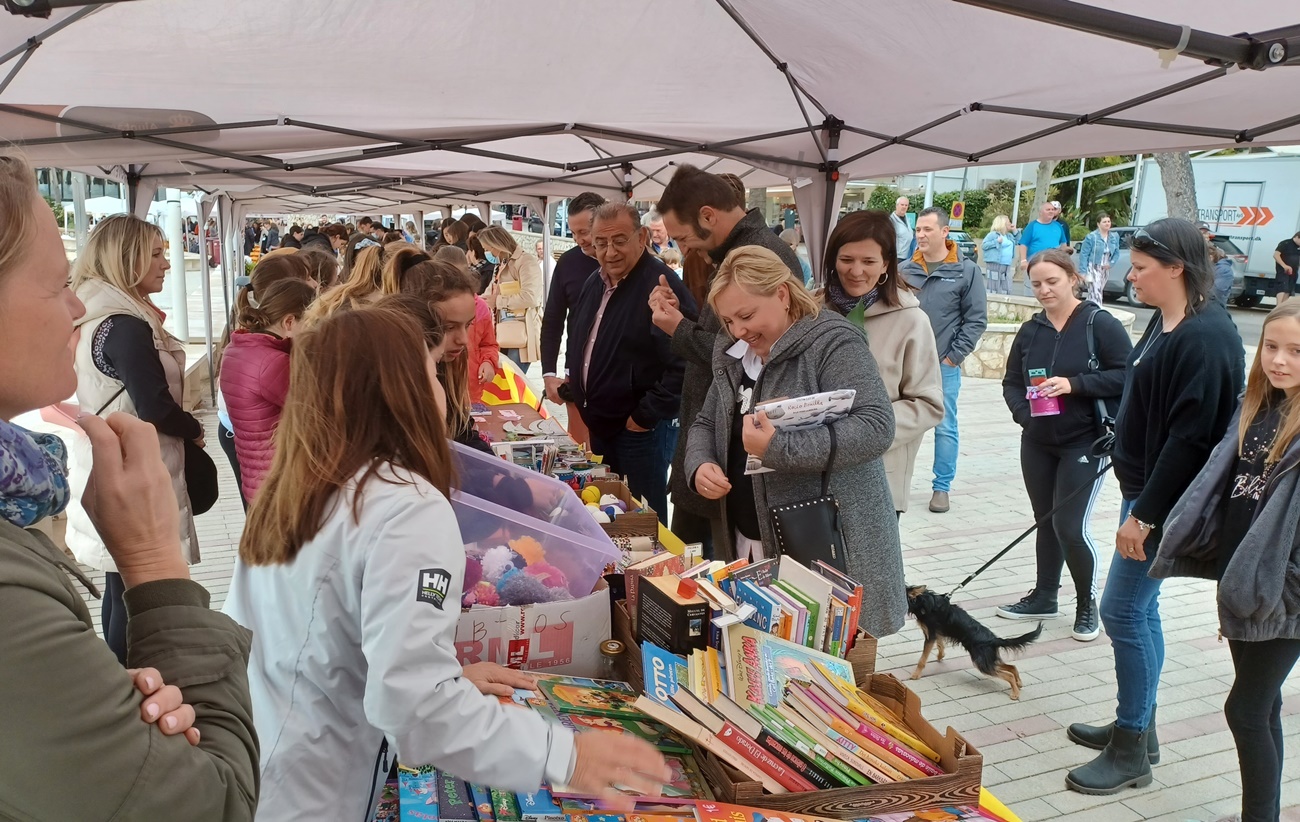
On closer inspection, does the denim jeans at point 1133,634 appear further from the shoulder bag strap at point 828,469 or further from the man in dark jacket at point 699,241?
the man in dark jacket at point 699,241

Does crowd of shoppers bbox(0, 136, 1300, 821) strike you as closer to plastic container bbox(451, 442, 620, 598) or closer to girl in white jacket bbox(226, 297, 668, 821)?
girl in white jacket bbox(226, 297, 668, 821)

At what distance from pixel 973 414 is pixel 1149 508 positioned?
7.06 meters

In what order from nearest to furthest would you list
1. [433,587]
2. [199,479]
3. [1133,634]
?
1. [433,587]
2. [1133,634]
3. [199,479]

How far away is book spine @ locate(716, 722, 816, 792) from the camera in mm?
1725

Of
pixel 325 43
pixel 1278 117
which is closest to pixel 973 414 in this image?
pixel 1278 117

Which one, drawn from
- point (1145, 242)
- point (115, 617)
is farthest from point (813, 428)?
point (115, 617)

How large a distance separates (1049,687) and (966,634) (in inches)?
22.4

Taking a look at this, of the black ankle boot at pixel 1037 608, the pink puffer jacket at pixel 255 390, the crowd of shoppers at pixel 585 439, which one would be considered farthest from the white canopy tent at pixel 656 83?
the black ankle boot at pixel 1037 608

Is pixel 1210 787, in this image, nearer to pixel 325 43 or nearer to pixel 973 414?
pixel 325 43

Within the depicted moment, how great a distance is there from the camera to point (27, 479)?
2.62 feet

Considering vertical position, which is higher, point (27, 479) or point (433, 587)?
point (27, 479)

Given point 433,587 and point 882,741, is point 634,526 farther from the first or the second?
point 433,587

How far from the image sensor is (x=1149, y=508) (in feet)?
10.0

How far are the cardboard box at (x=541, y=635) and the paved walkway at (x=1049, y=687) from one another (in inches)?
75.4
